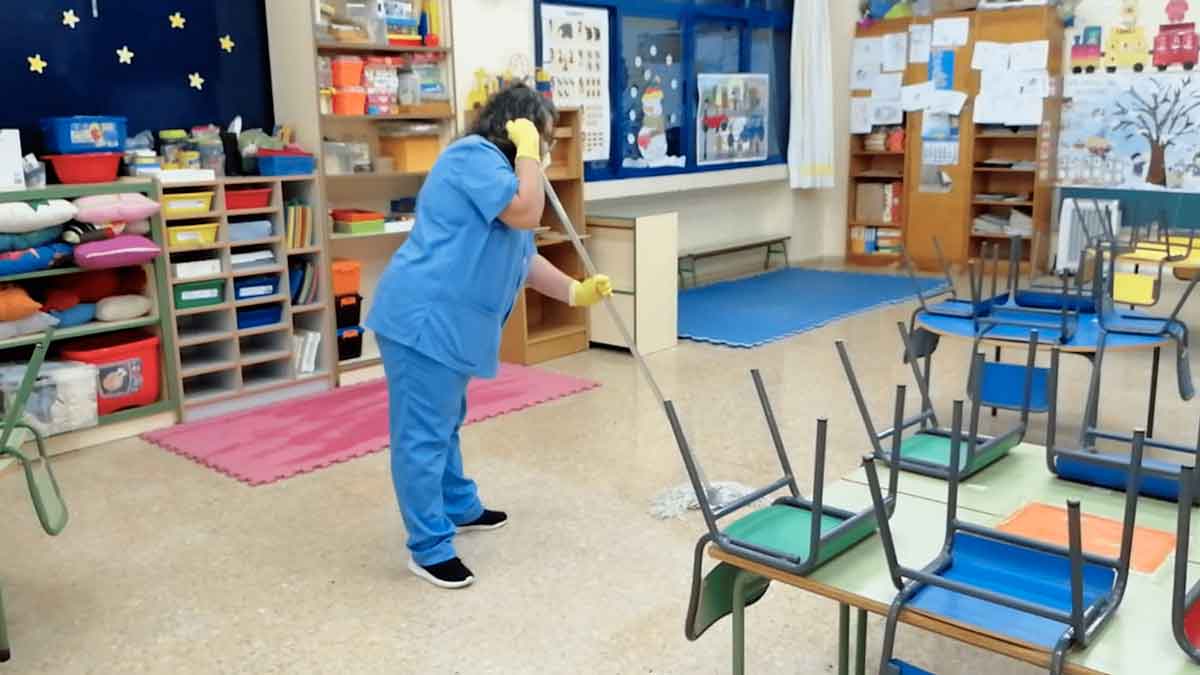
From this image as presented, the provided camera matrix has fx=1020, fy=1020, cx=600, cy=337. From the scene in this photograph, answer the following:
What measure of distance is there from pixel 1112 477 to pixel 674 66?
6072 mm

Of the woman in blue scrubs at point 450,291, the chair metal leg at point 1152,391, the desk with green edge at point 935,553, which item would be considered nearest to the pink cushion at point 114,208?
the woman in blue scrubs at point 450,291

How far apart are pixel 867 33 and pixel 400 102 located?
4847 mm

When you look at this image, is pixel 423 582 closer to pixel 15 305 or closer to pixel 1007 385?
pixel 1007 385

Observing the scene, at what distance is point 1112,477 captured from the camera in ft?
6.30

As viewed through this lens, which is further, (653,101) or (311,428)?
(653,101)

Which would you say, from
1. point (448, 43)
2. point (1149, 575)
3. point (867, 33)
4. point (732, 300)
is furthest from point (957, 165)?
point (1149, 575)

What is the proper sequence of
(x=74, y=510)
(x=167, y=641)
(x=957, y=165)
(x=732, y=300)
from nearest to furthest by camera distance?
1. (x=167, y=641)
2. (x=74, y=510)
3. (x=732, y=300)
4. (x=957, y=165)

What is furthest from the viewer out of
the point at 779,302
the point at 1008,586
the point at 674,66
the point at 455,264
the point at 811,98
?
the point at 811,98

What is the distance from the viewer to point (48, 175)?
433cm

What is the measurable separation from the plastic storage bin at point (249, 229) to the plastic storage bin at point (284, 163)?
24 cm

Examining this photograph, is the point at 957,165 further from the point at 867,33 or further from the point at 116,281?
the point at 116,281

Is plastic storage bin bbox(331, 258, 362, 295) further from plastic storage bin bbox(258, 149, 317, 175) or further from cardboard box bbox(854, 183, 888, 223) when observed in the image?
cardboard box bbox(854, 183, 888, 223)

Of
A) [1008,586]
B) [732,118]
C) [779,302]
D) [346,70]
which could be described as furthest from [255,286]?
[732,118]

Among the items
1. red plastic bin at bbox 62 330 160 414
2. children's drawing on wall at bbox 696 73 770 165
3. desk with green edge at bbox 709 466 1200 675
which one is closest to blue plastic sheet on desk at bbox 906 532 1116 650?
desk with green edge at bbox 709 466 1200 675
